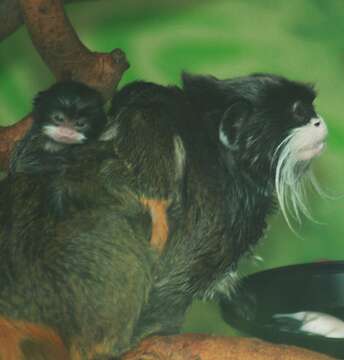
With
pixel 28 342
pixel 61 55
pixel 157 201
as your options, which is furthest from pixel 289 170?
pixel 28 342

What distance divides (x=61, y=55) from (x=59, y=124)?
1.04 feet

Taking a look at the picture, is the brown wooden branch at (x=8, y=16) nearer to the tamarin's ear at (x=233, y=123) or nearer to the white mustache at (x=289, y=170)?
the tamarin's ear at (x=233, y=123)

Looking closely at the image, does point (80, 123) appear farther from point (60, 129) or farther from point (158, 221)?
point (158, 221)

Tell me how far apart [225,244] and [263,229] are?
183 mm

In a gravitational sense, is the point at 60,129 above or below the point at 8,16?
below

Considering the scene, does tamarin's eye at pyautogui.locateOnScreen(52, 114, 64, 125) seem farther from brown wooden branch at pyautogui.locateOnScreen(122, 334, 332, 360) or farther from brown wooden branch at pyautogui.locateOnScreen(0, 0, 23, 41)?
brown wooden branch at pyautogui.locateOnScreen(122, 334, 332, 360)

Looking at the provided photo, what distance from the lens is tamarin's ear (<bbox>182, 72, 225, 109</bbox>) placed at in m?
2.52

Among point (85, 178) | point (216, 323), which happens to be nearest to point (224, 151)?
point (85, 178)

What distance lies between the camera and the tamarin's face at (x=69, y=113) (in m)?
2.35

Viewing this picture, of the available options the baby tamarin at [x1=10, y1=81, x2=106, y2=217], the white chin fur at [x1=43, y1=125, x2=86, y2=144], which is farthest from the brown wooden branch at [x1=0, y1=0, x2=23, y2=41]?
the white chin fur at [x1=43, y1=125, x2=86, y2=144]

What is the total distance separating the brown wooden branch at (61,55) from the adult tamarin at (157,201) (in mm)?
174

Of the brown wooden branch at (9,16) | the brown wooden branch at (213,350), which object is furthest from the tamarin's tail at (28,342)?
the brown wooden branch at (9,16)

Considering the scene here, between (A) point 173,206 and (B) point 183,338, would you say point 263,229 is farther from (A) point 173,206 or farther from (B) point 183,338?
(B) point 183,338

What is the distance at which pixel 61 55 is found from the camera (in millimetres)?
2578
